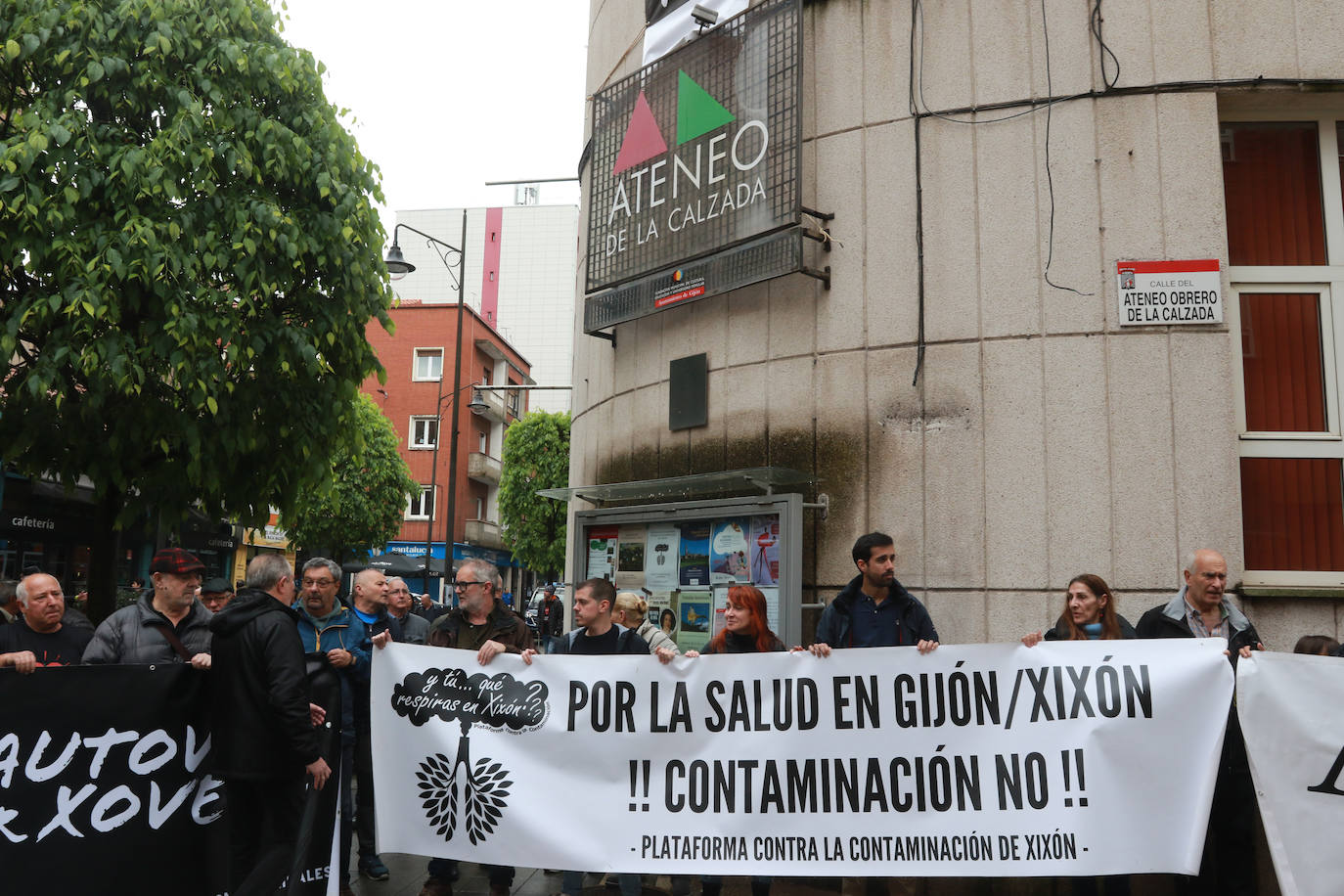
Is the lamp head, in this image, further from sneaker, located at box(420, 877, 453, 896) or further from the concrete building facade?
sneaker, located at box(420, 877, 453, 896)

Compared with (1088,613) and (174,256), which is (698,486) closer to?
(1088,613)

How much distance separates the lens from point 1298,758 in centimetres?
483

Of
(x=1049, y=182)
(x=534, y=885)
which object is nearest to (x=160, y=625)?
(x=534, y=885)

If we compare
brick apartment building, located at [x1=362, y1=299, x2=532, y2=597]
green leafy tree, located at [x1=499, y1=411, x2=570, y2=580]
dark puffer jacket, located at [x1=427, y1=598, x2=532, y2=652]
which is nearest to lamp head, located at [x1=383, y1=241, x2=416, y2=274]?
dark puffer jacket, located at [x1=427, y1=598, x2=532, y2=652]

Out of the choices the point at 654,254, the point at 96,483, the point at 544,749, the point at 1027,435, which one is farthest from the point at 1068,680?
the point at 96,483

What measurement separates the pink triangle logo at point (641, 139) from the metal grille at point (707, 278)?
1.10 meters

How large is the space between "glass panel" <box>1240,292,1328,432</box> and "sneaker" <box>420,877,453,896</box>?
5732 millimetres

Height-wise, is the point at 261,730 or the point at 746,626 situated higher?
the point at 746,626

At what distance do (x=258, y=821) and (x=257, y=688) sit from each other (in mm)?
692

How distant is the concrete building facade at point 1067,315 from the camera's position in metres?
6.59

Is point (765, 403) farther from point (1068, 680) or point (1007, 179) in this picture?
point (1068, 680)

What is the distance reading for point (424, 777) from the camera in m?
5.77

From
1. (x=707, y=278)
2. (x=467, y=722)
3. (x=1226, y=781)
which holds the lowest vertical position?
(x=1226, y=781)

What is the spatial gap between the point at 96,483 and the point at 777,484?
Result: 6.07 m
